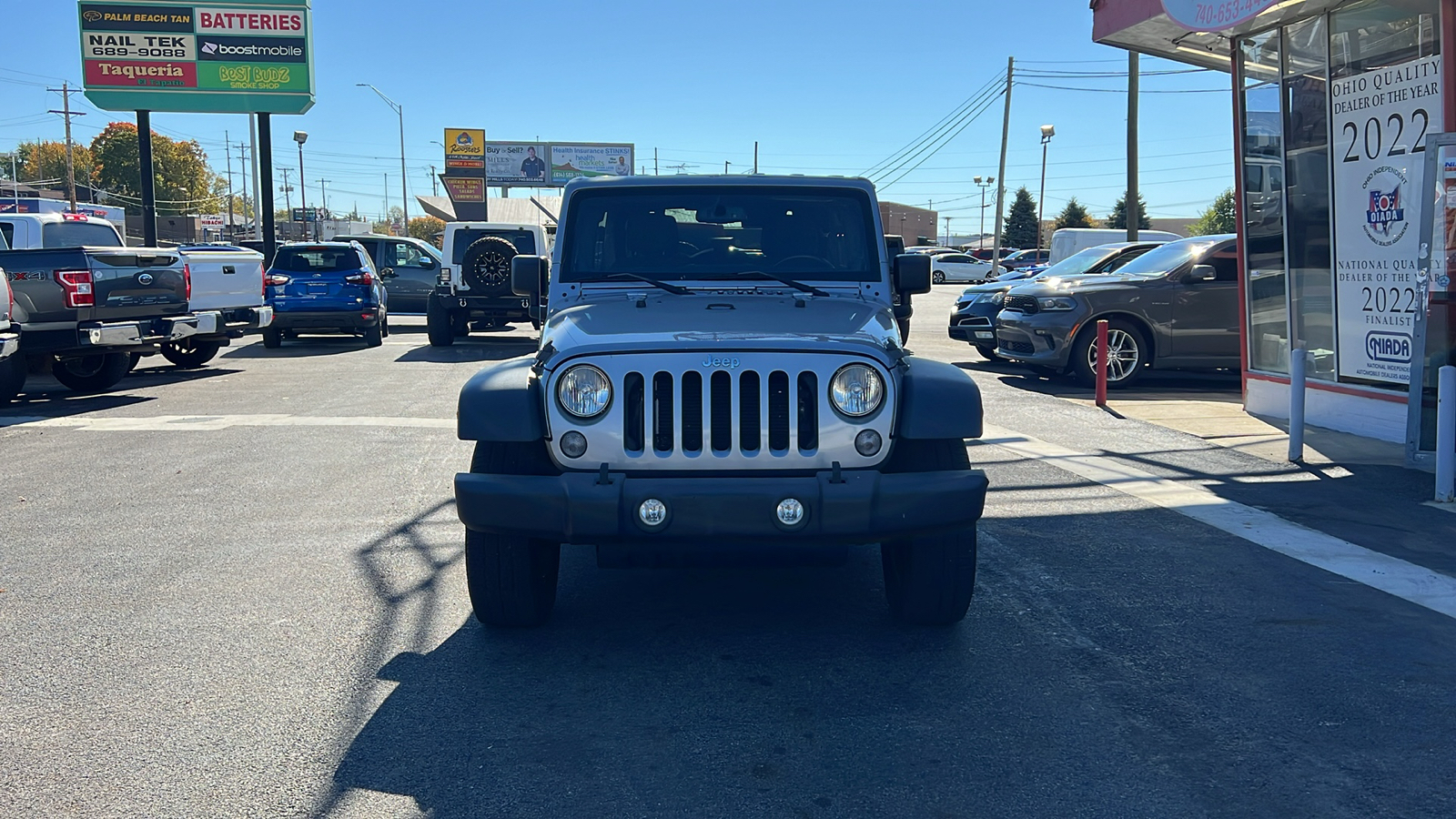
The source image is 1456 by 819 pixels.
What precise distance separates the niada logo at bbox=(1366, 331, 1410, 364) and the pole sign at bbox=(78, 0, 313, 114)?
26015 mm

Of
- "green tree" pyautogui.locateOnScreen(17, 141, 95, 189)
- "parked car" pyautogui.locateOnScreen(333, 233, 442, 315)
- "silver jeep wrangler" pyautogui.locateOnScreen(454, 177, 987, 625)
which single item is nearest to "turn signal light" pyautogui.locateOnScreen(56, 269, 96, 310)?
"silver jeep wrangler" pyautogui.locateOnScreen(454, 177, 987, 625)

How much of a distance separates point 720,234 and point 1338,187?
6830mm

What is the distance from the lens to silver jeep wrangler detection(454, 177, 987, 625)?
13.3 feet

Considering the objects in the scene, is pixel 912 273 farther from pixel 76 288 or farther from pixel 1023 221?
pixel 1023 221

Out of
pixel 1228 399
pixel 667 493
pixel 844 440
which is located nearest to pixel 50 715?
pixel 667 493

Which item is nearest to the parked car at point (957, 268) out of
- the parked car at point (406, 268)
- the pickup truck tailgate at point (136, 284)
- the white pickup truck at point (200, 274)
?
the parked car at point (406, 268)

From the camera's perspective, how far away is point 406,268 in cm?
2498

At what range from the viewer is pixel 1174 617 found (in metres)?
4.99

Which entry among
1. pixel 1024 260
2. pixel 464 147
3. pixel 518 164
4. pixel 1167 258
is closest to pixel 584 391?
pixel 1167 258

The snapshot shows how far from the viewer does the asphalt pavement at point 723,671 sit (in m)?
3.39

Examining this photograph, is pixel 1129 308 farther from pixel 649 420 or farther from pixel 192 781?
pixel 192 781

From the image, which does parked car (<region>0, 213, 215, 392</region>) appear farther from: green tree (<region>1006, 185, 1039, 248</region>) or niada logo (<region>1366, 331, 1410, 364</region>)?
green tree (<region>1006, 185, 1039, 248</region>)

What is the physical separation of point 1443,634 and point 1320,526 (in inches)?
78.4

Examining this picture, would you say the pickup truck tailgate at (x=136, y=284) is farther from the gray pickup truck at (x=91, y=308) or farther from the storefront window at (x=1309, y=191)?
the storefront window at (x=1309, y=191)
